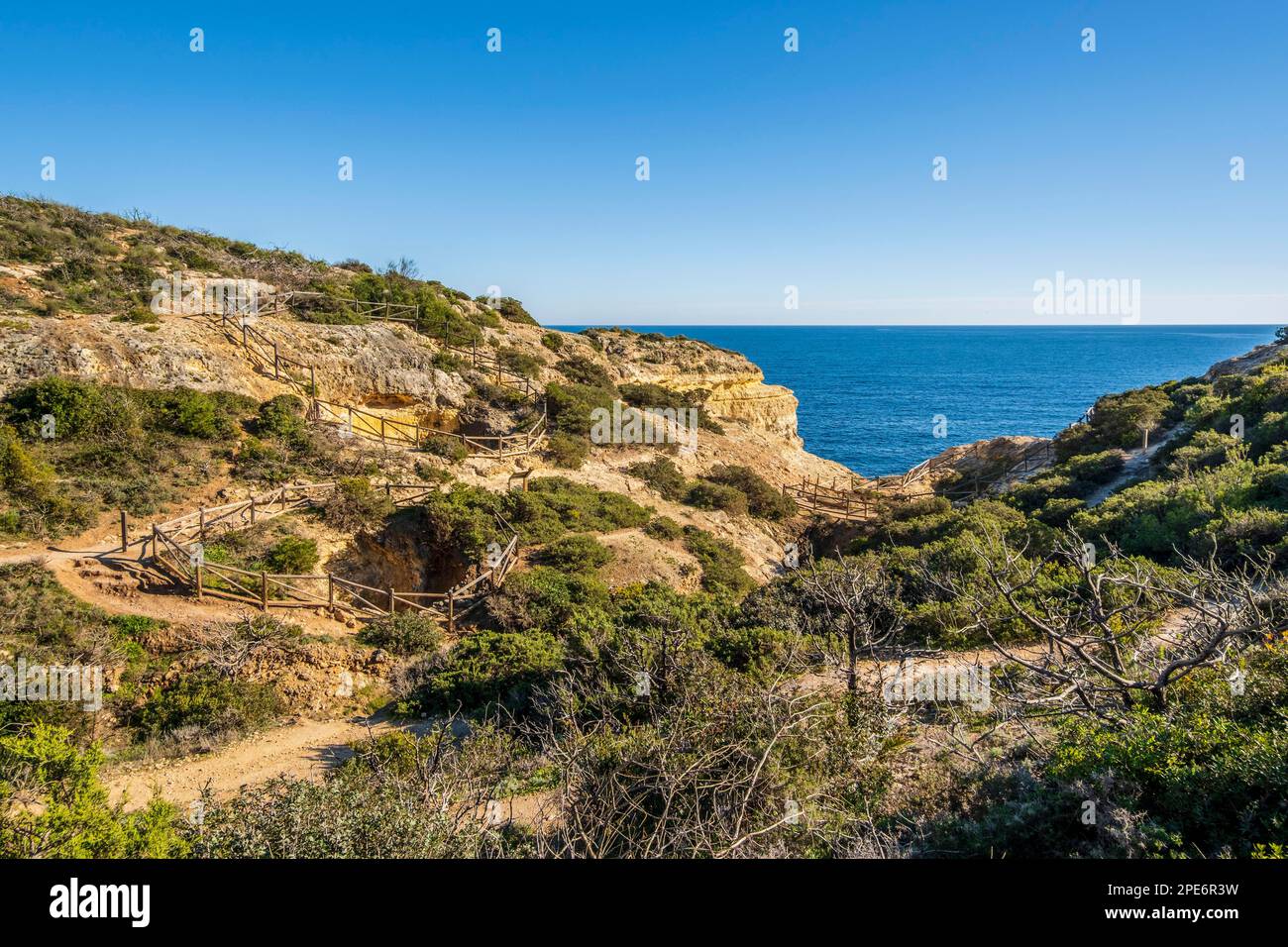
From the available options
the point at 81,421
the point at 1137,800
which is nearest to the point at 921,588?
the point at 1137,800

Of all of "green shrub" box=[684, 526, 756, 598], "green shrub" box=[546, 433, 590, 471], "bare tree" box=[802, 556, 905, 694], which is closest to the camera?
"bare tree" box=[802, 556, 905, 694]

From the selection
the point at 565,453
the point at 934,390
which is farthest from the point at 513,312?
the point at 934,390

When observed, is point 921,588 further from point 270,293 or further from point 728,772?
point 270,293

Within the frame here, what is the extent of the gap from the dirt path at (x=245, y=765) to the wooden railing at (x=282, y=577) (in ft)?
12.5

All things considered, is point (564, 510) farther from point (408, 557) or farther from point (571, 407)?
point (571, 407)

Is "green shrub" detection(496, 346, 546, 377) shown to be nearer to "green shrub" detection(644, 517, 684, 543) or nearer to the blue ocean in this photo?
"green shrub" detection(644, 517, 684, 543)

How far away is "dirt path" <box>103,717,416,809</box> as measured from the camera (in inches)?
341

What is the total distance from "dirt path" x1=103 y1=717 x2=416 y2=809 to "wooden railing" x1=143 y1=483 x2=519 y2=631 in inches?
150

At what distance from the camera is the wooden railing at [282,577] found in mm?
13359

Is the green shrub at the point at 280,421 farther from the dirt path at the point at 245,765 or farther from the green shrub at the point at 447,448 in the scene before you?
the dirt path at the point at 245,765

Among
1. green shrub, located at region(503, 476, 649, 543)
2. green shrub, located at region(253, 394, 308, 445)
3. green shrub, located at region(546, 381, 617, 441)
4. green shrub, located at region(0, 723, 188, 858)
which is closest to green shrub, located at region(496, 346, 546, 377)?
green shrub, located at region(546, 381, 617, 441)

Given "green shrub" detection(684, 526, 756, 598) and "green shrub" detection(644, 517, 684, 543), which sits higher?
"green shrub" detection(644, 517, 684, 543)

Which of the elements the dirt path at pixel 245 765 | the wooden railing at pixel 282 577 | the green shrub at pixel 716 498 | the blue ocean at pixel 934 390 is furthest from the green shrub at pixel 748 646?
the blue ocean at pixel 934 390

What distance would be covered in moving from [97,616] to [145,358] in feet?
35.1
